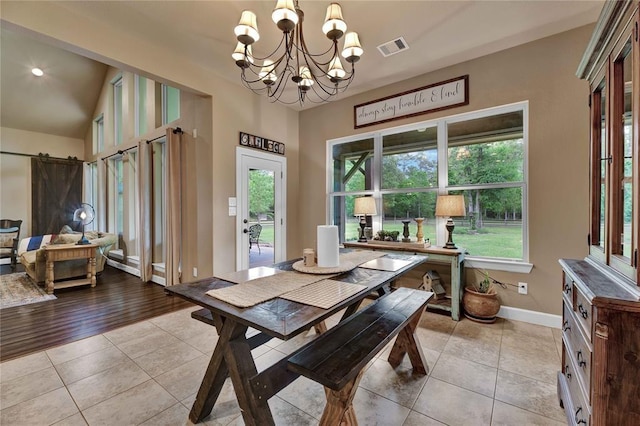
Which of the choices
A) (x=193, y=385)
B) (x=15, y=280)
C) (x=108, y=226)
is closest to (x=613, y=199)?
(x=193, y=385)

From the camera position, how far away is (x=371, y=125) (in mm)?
3869

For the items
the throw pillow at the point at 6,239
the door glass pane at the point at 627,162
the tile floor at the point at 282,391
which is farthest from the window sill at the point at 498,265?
the throw pillow at the point at 6,239

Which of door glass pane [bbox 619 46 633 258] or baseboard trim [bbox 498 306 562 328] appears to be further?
baseboard trim [bbox 498 306 562 328]

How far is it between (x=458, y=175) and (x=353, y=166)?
5.00 feet

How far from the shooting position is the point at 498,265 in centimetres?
294

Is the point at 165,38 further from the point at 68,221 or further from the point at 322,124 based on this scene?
the point at 68,221

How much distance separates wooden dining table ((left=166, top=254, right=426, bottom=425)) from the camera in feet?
3.43

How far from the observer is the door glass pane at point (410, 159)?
11.2 ft

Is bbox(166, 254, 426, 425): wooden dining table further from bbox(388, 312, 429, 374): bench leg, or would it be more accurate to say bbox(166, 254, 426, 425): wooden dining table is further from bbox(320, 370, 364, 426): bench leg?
bbox(388, 312, 429, 374): bench leg

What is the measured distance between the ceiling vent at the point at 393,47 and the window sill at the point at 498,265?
2474 mm

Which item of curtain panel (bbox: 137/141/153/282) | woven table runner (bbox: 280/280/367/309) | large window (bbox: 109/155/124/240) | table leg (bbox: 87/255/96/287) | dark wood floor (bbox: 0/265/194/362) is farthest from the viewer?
large window (bbox: 109/155/124/240)

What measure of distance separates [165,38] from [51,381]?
3.15m

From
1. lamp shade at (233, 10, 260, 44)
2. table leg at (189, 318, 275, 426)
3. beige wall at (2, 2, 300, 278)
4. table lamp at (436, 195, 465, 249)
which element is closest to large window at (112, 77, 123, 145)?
beige wall at (2, 2, 300, 278)

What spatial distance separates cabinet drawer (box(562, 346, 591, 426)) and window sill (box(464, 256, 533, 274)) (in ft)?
4.72
